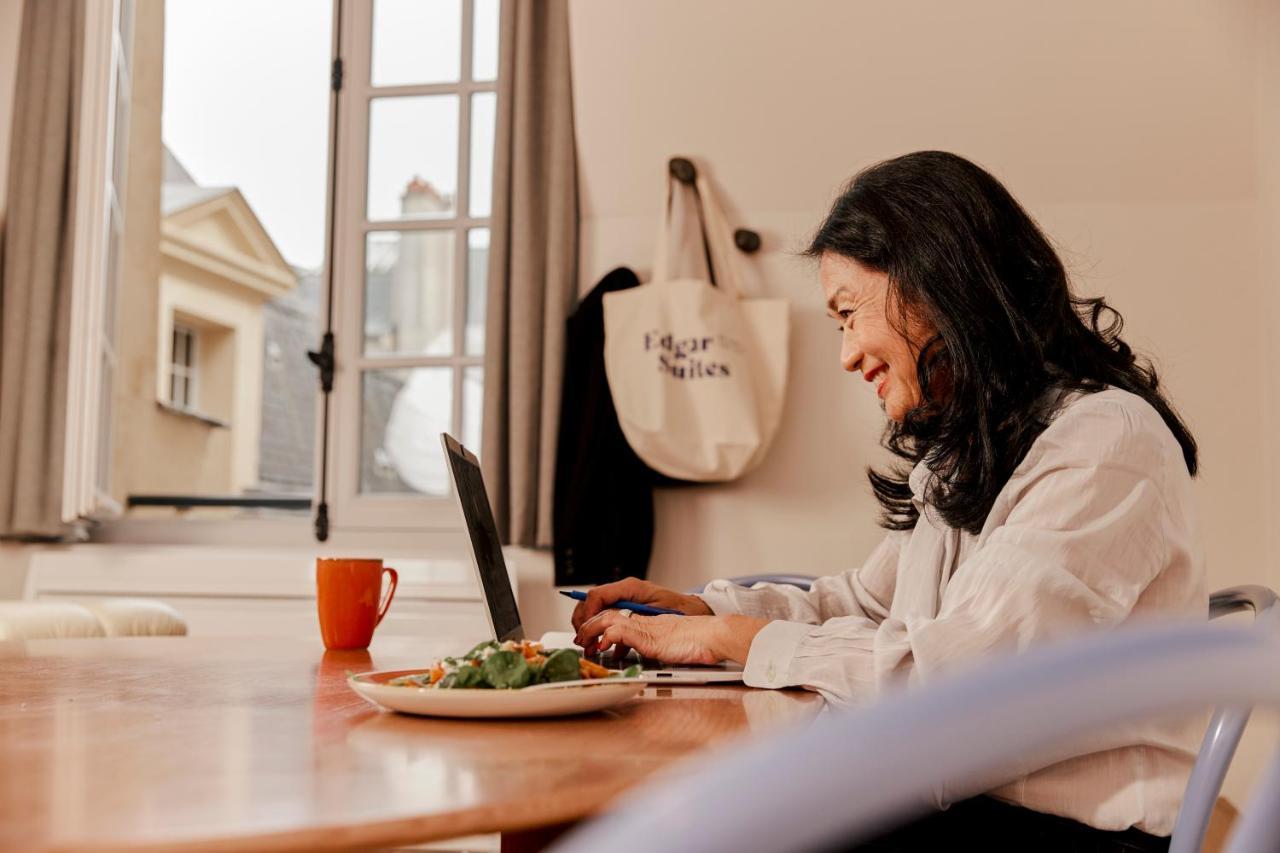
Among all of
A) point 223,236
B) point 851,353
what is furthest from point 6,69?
point 223,236

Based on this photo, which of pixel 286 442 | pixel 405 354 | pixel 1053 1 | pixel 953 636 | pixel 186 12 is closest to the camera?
pixel 953 636

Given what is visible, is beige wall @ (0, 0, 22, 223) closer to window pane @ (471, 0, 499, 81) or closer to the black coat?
window pane @ (471, 0, 499, 81)

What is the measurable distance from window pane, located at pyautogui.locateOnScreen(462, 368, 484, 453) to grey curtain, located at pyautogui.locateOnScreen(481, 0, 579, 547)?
254mm

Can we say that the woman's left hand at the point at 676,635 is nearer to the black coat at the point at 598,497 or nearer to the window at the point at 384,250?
the black coat at the point at 598,497

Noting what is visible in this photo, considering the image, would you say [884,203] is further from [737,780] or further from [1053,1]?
[1053,1]

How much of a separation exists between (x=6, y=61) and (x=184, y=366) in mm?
6904

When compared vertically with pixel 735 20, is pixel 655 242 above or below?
below

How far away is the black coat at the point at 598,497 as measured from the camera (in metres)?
3.18

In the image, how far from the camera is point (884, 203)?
1.40 metres

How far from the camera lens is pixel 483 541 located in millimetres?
1438

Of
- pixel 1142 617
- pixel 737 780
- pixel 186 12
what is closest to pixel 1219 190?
pixel 1142 617

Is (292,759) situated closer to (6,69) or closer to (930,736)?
(930,736)

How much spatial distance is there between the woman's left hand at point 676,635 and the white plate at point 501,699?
39cm

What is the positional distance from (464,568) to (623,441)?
0.56m
